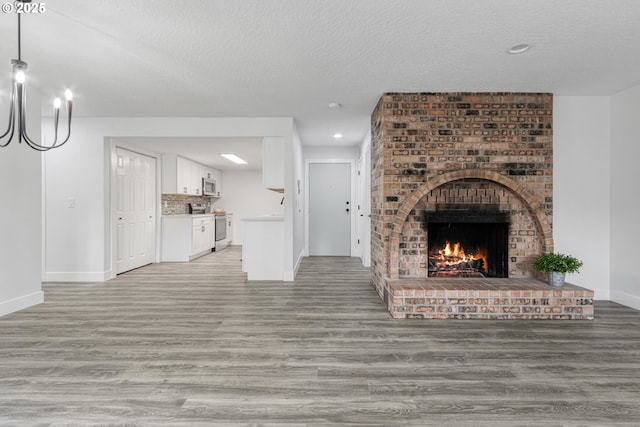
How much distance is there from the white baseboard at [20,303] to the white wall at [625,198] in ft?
20.1

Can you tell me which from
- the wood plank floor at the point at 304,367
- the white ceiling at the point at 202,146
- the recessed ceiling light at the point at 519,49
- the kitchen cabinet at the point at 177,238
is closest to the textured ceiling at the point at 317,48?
the recessed ceiling light at the point at 519,49

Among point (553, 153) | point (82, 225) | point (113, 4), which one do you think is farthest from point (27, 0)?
point (553, 153)

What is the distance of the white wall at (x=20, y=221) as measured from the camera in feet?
10.2

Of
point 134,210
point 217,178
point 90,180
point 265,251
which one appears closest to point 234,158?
point 217,178

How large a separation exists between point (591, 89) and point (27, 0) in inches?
186

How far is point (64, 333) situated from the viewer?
8.64ft

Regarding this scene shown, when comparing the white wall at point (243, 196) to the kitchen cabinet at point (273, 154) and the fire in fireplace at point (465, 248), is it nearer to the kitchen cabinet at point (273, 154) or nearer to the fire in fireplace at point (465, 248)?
the kitchen cabinet at point (273, 154)

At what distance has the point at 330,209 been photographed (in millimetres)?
6812

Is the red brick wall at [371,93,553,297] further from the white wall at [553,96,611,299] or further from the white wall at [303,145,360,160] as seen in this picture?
the white wall at [303,145,360,160]

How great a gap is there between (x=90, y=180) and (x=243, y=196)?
4.76m

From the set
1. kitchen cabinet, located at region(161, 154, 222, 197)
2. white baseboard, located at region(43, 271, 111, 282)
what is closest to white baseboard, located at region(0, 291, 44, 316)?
white baseboard, located at region(43, 271, 111, 282)

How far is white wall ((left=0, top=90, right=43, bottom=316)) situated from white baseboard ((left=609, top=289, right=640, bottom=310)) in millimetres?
6121

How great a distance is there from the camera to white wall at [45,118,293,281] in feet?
14.7

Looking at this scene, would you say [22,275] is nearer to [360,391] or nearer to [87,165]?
[87,165]
